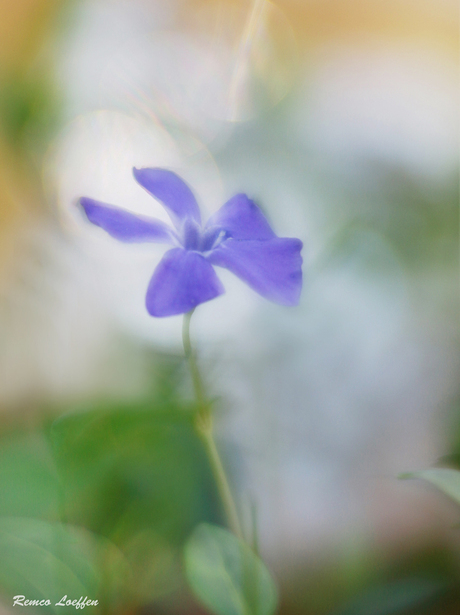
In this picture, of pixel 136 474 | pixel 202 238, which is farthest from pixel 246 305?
pixel 202 238

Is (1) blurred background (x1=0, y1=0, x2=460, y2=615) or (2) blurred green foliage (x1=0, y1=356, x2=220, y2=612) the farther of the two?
(1) blurred background (x1=0, y1=0, x2=460, y2=615)

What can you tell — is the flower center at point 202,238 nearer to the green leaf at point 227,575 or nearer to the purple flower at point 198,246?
the purple flower at point 198,246

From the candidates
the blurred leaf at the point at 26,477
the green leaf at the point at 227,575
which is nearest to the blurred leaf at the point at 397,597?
the green leaf at the point at 227,575

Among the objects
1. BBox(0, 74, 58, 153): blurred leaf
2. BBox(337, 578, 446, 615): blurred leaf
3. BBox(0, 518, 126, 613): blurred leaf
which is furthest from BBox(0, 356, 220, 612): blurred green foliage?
BBox(0, 74, 58, 153): blurred leaf

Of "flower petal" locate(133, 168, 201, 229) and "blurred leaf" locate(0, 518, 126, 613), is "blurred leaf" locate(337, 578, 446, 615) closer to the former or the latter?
"blurred leaf" locate(0, 518, 126, 613)

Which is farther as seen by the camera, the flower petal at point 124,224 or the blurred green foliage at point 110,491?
the blurred green foliage at point 110,491

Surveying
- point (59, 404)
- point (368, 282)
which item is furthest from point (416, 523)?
point (59, 404)
